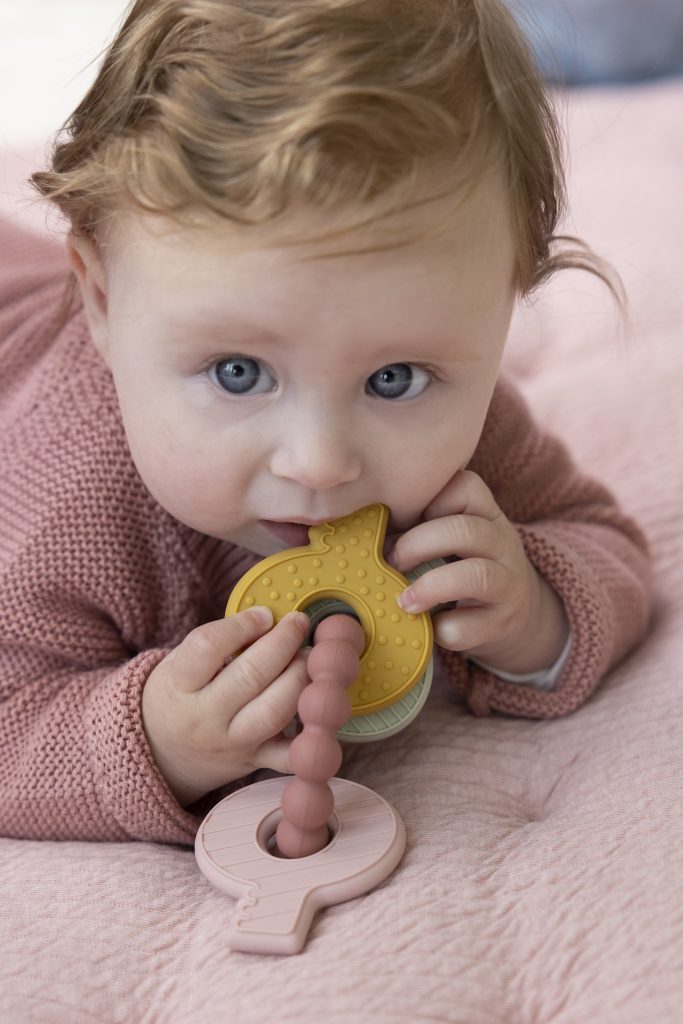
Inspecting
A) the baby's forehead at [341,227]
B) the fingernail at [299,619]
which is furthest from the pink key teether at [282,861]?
the baby's forehead at [341,227]

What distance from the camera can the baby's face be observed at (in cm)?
75

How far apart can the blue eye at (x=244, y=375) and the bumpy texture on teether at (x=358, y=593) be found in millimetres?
133

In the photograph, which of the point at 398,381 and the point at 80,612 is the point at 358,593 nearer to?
the point at 398,381

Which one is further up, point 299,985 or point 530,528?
point 530,528

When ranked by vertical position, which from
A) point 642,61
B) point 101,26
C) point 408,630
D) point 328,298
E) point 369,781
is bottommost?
point 369,781

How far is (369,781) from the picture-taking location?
3.10ft

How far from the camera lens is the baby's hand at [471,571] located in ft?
2.97

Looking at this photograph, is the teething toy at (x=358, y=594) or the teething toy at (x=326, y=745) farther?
the teething toy at (x=358, y=594)

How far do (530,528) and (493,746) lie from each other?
22 cm

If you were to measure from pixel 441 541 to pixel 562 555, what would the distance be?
202 millimetres

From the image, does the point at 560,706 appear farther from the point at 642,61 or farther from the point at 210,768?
the point at 642,61

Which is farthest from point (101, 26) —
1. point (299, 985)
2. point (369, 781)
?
point (299, 985)

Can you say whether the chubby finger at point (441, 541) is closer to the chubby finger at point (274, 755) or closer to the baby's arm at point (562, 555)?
the baby's arm at point (562, 555)

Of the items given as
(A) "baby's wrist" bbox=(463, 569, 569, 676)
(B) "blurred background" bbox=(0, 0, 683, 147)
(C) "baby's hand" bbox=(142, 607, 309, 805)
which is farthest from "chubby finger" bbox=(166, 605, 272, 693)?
(B) "blurred background" bbox=(0, 0, 683, 147)
